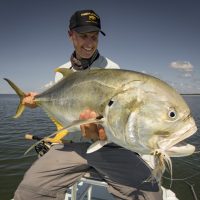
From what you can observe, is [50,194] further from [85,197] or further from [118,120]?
[118,120]

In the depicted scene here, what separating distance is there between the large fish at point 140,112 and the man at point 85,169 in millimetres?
1095

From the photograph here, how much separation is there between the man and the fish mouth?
146 cm

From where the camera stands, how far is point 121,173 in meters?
4.09

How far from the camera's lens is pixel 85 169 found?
439 cm

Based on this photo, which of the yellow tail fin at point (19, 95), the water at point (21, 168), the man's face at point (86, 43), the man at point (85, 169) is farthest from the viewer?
the water at point (21, 168)

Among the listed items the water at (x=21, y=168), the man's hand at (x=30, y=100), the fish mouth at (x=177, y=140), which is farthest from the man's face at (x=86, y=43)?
the water at (x=21, y=168)

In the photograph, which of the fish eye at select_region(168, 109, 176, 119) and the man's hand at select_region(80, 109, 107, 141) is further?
the man's hand at select_region(80, 109, 107, 141)

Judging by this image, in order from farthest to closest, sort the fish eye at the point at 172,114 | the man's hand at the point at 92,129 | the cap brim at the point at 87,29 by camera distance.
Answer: the cap brim at the point at 87,29 → the man's hand at the point at 92,129 → the fish eye at the point at 172,114

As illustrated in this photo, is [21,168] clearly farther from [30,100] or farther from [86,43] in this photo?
[86,43]

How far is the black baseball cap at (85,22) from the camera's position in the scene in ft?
15.0

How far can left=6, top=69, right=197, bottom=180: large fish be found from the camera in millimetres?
2613

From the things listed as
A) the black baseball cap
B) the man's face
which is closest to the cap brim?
the black baseball cap

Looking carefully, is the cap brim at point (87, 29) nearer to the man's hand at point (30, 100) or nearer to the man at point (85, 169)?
the man at point (85, 169)

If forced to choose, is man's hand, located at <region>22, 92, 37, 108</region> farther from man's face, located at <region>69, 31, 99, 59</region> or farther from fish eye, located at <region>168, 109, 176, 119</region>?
fish eye, located at <region>168, 109, 176, 119</region>
